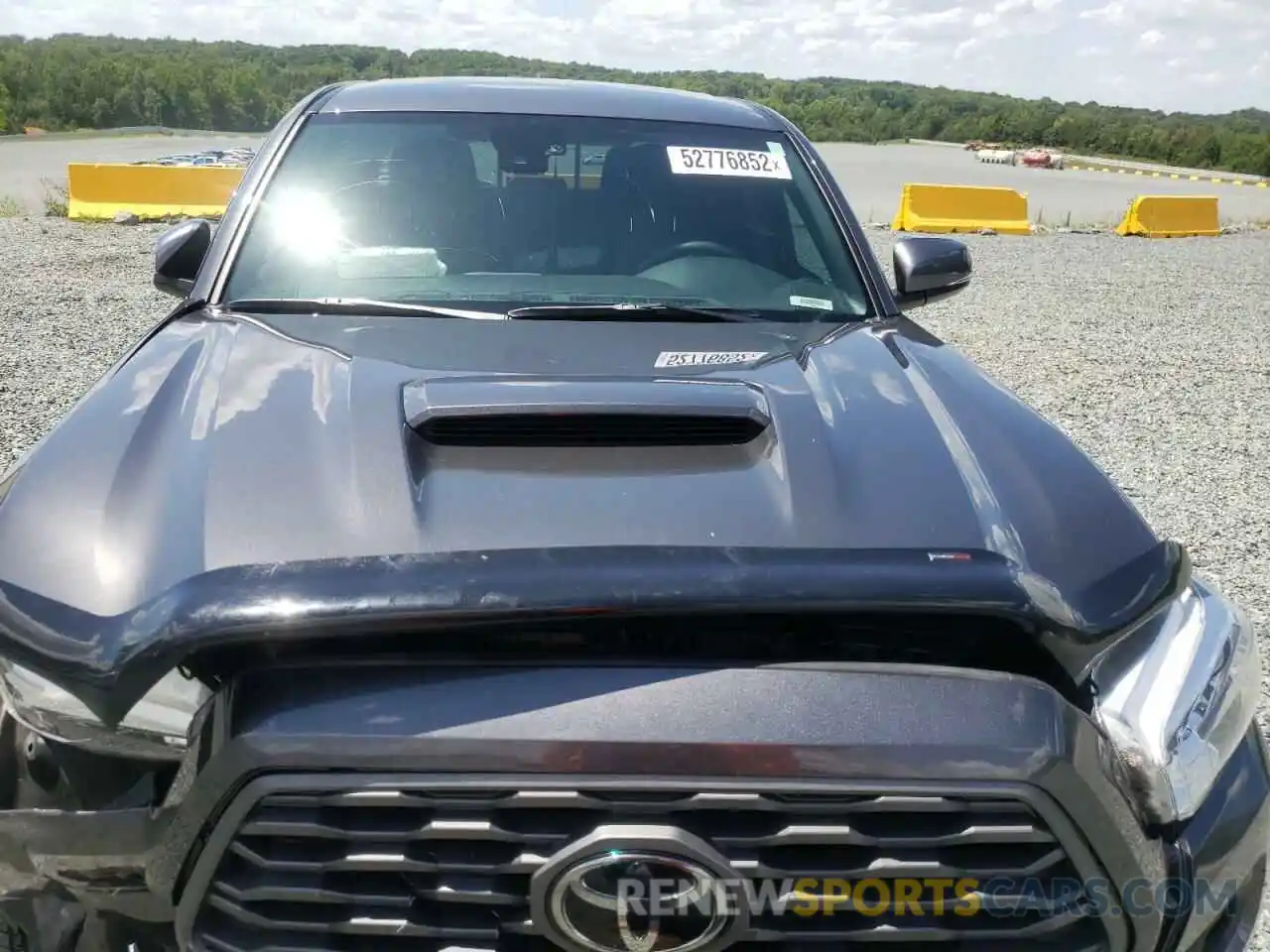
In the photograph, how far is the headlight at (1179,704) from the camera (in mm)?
1503

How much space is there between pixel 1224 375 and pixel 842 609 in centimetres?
754

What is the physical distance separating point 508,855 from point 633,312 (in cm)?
149

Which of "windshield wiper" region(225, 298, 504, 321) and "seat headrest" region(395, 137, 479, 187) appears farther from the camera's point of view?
"seat headrest" region(395, 137, 479, 187)

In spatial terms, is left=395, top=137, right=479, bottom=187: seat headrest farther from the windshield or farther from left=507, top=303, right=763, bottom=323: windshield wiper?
left=507, top=303, right=763, bottom=323: windshield wiper

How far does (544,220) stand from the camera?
2.90m

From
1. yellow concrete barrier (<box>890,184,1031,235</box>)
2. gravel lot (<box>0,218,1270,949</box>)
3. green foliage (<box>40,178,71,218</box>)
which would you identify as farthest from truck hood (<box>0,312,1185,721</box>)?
green foliage (<box>40,178,71,218</box>)

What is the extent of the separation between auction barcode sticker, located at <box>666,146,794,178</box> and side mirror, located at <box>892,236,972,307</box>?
1.33ft

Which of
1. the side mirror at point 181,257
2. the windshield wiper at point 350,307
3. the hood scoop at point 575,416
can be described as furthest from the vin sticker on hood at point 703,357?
the side mirror at point 181,257

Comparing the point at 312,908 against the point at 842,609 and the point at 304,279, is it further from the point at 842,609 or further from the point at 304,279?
the point at 304,279

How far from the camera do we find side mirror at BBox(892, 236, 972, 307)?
10.3 feet

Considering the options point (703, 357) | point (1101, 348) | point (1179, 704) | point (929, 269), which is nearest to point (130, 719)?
point (703, 357)

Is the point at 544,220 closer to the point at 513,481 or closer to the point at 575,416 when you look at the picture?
the point at 575,416

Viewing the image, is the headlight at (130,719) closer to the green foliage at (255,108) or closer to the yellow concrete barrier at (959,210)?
the yellow concrete barrier at (959,210)

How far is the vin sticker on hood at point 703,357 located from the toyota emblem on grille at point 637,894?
109 centimetres
